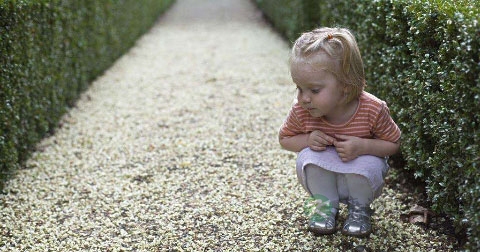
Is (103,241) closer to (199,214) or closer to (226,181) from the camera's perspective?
(199,214)

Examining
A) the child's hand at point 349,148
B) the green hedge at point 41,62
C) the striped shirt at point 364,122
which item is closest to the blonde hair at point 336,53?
the striped shirt at point 364,122

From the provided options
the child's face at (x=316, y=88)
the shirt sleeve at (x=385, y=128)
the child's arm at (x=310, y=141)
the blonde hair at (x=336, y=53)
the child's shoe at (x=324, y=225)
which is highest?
the blonde hair at (x=336, y=53)

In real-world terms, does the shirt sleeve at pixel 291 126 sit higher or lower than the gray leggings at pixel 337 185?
higher

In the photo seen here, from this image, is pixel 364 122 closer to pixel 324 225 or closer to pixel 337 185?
pixel 337 185

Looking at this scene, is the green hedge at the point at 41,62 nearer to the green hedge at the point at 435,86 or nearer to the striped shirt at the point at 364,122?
the striped shirt at the point at 364,122

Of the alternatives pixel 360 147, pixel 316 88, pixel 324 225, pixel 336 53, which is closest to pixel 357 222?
pixel 324 225

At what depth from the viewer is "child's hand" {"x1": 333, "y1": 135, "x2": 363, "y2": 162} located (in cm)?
277

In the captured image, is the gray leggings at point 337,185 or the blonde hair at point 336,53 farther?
the gray leggings at point 337,185

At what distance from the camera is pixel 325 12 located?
6410 mm

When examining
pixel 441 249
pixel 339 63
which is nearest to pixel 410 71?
pixel 339 63

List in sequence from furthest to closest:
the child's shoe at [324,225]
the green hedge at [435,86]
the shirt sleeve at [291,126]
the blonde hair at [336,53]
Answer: the child's shoe at [324,225]
the shirt sleeve at [291,126]
the blonde hair at [336,53]
the green hedge at [435,86]

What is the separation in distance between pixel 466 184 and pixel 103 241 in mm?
2094

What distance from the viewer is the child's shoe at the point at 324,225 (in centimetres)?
305

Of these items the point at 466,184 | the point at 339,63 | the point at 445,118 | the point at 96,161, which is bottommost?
the point at 96,161
